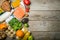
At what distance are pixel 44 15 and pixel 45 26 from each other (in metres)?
0.10

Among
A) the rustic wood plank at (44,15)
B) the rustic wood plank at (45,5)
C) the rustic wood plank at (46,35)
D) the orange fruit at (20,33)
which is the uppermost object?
the rustic wood plank at (45,5)

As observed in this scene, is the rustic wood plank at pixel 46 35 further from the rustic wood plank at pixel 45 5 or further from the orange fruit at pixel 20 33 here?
the rustic wood plank at pixel 45 5

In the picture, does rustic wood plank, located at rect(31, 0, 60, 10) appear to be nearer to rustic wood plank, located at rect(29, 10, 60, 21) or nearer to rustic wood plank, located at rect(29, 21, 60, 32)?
rustic wood plank, located at rect(29, 10, 60, 21)

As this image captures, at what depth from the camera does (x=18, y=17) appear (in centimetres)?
177

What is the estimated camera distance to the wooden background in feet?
5.83

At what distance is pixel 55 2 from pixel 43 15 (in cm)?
17

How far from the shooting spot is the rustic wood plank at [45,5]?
1810mm

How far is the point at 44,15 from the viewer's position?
1801 millimetres

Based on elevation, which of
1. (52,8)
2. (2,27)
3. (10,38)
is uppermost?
(52,8)

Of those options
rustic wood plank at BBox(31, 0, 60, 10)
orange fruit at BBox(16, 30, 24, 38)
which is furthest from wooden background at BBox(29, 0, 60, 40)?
orange fruit at BBox(16, 30, 24, 38)

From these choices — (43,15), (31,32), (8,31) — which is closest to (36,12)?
(43,15)

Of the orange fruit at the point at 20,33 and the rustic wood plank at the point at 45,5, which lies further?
the rustic wood plank at the point at 45,5

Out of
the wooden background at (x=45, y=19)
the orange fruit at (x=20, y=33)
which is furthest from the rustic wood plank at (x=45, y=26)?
the orange fruit at (x=20, y=33)

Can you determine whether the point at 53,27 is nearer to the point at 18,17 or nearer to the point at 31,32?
Answer: the point at 31,32
